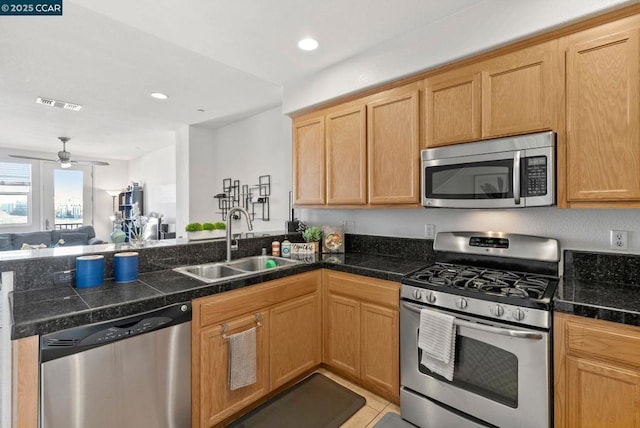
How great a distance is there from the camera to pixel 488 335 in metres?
1.58

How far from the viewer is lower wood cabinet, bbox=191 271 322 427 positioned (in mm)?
1688

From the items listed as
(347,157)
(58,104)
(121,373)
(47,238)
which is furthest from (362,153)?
(47,238)

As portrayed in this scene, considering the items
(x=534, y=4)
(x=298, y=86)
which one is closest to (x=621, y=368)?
(x=534, y=4)

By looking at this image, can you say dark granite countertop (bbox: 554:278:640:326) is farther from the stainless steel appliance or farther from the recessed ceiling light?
the recessed ceiling light

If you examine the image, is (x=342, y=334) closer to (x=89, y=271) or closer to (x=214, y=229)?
(x=214, y=229)

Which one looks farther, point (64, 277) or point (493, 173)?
Result: point (493, 173)

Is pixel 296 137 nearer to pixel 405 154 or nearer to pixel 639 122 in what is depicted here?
pixel 405 154

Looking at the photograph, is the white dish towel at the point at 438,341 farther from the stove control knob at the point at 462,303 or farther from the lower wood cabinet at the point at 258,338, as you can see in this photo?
the lower wood cabinet at the point at 258,338

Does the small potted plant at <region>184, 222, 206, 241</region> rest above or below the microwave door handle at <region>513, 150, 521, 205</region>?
below

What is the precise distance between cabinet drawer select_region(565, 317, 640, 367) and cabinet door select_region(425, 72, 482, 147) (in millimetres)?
1155

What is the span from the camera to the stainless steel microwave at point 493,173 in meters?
1.66

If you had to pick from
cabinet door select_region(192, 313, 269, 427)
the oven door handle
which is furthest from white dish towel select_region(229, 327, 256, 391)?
the oven door handle

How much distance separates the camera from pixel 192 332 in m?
1.65

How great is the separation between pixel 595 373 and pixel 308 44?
2.59m
